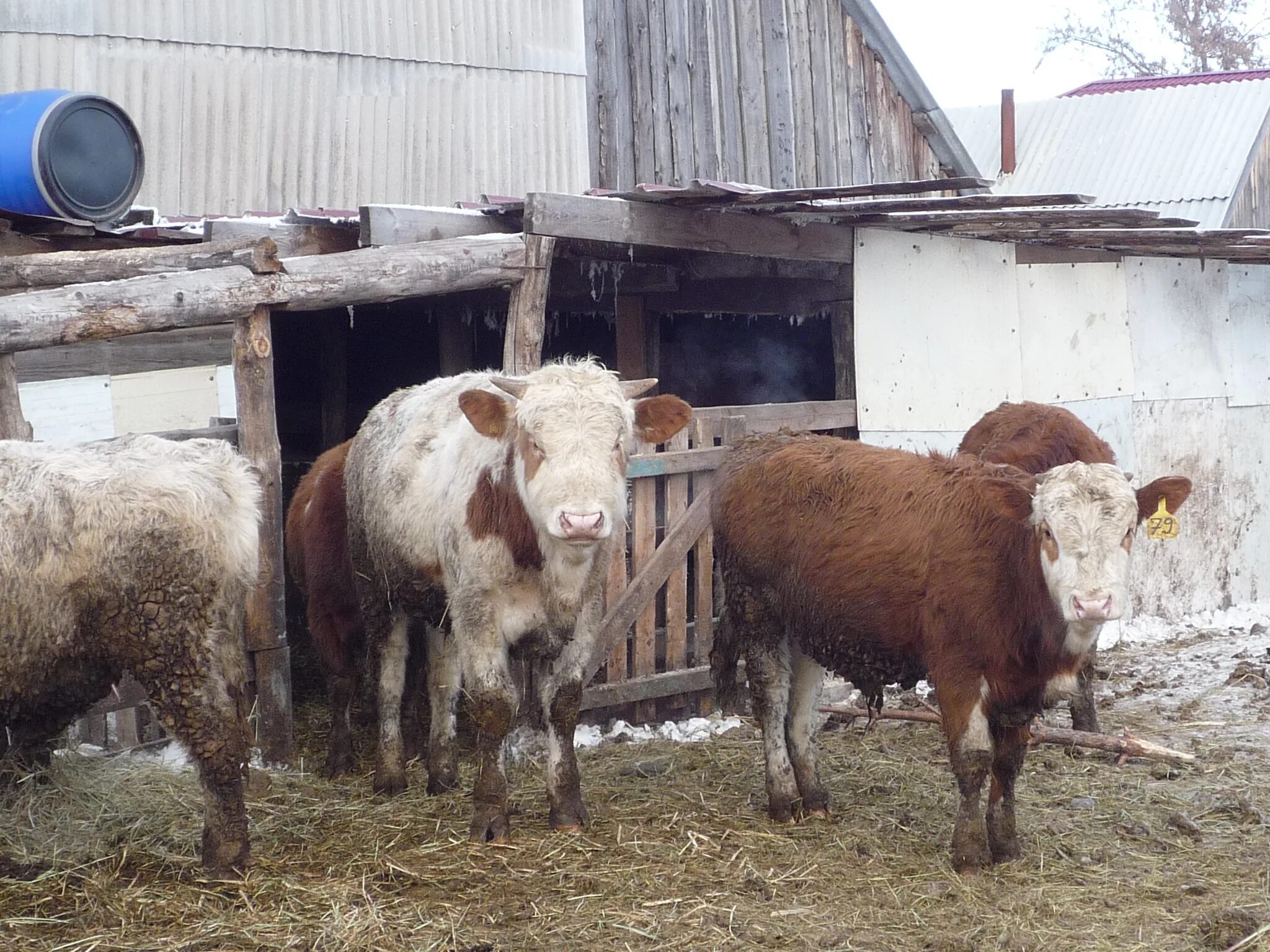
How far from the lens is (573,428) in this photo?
5902 millimetres

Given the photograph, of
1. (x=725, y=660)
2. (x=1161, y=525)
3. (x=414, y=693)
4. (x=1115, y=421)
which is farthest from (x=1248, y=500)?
(x=414, y=693)

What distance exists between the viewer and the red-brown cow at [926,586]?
18.7ft

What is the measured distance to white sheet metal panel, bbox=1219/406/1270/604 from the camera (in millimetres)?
13156

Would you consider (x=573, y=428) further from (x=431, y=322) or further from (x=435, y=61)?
(x=435, y=61)

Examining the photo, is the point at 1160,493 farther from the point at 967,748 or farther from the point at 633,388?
the point at 633,388

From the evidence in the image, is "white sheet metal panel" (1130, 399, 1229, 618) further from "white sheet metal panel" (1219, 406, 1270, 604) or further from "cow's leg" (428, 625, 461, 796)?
"cow's leg" (428, 625, 461, 796)

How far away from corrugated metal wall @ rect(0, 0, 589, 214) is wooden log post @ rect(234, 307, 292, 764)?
17.5 ft

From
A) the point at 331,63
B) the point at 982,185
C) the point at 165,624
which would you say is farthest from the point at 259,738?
the point at 331,63

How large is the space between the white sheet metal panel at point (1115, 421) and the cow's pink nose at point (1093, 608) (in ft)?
21.1

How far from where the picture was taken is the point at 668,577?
8.85 metres

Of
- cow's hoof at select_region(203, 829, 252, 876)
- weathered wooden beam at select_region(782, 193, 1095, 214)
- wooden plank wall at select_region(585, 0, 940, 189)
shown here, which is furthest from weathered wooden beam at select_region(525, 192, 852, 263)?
wooden plank wall at select_region(585, 0, 940, 189)

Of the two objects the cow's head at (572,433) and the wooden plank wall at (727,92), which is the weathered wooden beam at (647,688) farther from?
the wooden plank wall at (727,92)

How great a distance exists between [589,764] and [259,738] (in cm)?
179

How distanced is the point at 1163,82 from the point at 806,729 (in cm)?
2507
